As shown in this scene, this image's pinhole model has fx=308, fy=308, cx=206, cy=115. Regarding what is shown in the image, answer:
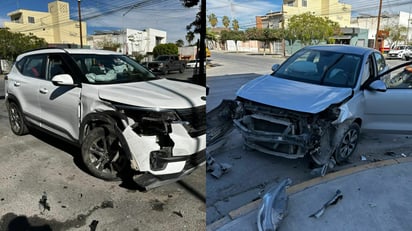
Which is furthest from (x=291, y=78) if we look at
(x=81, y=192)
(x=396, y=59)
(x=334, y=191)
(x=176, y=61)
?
(x=81, y=192)

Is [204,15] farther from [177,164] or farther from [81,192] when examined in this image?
[81,192]

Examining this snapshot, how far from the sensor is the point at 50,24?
5.73 ft

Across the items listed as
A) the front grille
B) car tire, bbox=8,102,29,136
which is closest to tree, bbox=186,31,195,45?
the front grille

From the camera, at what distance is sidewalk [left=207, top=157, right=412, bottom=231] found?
1919mm

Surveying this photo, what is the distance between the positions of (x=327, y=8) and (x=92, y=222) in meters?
2.23

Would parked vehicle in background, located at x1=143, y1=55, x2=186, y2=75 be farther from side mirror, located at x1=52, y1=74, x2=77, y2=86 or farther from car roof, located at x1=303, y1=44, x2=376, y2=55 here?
car roof, located at x1=303, y1=44, x2=376, y2=55

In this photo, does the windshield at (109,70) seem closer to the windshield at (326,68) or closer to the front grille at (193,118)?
the front grille at (193,118)

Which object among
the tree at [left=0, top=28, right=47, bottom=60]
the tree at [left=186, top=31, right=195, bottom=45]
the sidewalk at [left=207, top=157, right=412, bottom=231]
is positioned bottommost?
the sidewalk at [left=207, top=157, right=412, bottom=231]

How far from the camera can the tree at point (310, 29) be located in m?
2.32

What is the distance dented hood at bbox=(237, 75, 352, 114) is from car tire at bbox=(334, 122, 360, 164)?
0.34m

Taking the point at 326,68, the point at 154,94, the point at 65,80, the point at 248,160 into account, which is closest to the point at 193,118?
the point at 154,94

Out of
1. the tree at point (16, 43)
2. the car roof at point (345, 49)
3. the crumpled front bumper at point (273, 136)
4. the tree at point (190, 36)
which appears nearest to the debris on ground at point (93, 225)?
the tree at point (16, 43)

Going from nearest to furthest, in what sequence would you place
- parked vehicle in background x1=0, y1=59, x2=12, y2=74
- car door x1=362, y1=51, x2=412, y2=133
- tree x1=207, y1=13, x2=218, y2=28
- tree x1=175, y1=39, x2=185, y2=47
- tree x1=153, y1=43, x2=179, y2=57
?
1. tree x1=207, y1=13, x2=218, y2=28
2. tree x1=175, y1=39, x2=185, y2=47
3. tree x1=153, y1=43, x2=179, y2=57
4. parked vehicle in background x1=0, y1=59, x2=12, y2=74
5. car door x1=362, y1=51, x2=412, y2=133

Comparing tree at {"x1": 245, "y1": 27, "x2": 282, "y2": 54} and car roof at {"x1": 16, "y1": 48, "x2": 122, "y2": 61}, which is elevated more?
tree at {"x1": 245, "y1": 27, "x2": 282, "y2": 54}
